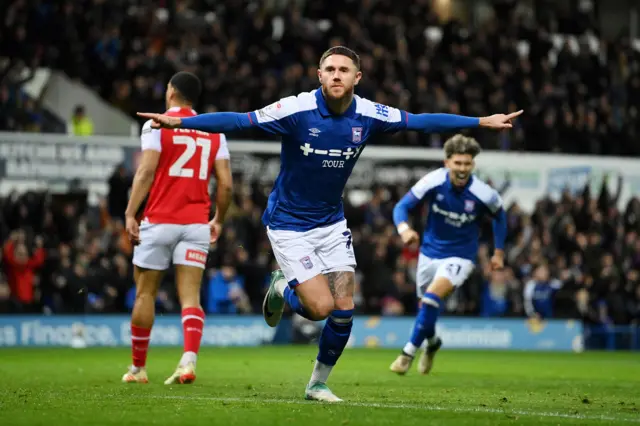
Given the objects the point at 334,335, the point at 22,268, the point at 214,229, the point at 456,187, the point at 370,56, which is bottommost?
the point at 22,268

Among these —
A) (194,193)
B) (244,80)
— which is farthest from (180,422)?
(244,80)

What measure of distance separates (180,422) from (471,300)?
16931 mm

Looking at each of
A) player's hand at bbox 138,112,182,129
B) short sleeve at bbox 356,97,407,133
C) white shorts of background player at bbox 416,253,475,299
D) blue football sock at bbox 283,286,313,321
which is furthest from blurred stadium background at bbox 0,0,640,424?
player's hand at bbox 138,112,182,129

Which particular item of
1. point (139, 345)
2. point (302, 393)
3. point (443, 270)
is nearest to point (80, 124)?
point (443, 270)

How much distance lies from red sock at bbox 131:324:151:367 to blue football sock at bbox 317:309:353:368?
2.51 m

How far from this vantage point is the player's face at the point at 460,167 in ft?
42.8

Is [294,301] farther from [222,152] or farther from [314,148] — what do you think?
[222,152]

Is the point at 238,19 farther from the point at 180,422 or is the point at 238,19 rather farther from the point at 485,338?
the point at 180,422

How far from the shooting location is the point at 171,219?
10523 millimetres

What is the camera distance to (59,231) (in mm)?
21750

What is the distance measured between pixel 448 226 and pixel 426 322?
1.21m

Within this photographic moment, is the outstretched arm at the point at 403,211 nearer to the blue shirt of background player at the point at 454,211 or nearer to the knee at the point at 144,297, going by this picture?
the blue shirt of background player at the point at 454,211

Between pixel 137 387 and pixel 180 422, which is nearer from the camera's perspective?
pixel 180 422

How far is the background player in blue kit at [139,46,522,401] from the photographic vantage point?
844cm
